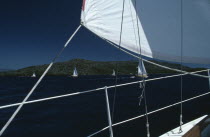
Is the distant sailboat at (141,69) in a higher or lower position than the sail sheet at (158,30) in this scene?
lower

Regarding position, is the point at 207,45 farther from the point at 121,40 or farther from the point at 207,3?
Result: the point at 121,40

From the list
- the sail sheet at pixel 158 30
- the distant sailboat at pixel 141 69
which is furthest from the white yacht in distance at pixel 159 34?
the distant sailboat at pixel 141 69

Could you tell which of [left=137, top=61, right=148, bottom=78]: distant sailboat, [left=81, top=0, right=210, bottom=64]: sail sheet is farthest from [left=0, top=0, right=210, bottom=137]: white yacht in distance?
[left=137, top=61, right=148, bottom=78]: distant sailboat

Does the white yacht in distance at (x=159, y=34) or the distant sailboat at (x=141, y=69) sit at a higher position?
the white yacht in distance at (x=159, y=34)

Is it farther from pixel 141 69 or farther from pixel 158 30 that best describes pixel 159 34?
pixel 141 69

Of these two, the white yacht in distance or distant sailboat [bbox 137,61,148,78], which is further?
the white yacht in distance

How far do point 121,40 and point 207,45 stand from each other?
6.40 ft

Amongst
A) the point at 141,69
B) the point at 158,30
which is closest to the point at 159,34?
the point at 158,30

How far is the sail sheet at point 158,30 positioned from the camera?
2893mm

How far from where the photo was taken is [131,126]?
9203 mm

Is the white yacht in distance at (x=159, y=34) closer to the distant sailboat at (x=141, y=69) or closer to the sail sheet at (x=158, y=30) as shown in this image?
the sail sheet at (x=158, y=30)

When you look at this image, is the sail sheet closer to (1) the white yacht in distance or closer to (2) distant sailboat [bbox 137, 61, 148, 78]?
(1) the white yacht in distance

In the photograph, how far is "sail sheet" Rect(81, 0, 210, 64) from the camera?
289 cm

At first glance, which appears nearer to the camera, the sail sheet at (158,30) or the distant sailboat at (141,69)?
the distant sailboat at (141,69)
